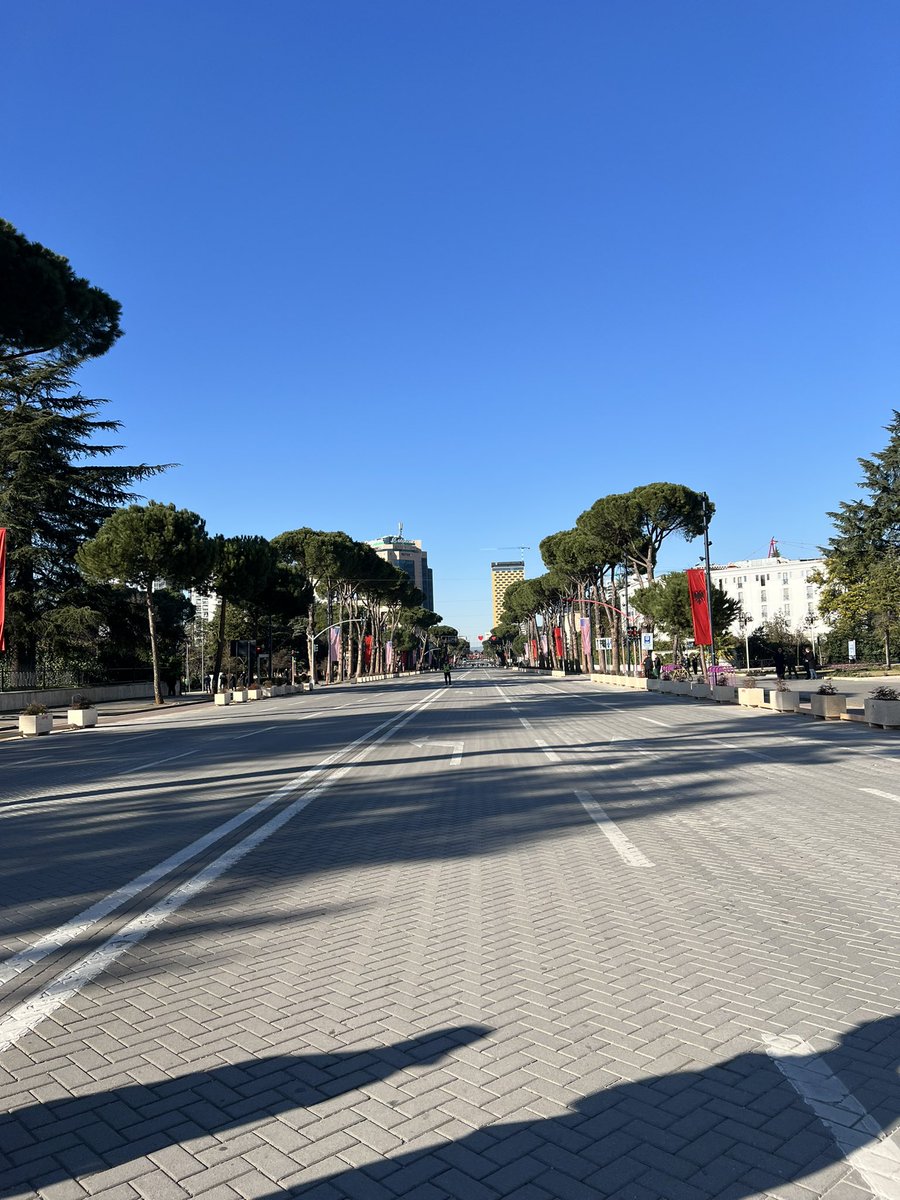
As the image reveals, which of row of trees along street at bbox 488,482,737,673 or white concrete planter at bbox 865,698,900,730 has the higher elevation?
row of trees along street at bbox 488,482,737,673

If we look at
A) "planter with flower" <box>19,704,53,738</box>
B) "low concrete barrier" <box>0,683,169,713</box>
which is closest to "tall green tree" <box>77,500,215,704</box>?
"low concrete barrier" <box>0,683,169,713</box>

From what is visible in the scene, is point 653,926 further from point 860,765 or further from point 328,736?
point 328,736

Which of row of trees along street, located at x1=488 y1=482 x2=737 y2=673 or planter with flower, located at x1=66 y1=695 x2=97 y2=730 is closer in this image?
planter with flower, located at x1=66 y1=695 x2=97 y2=730

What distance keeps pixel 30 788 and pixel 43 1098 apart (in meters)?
12.2

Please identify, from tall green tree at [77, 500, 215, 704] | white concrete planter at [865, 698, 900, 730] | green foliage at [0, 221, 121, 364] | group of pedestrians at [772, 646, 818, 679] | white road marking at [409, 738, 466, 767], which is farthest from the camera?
Answer: group of pedestrians at [772, 646, 818, 679]

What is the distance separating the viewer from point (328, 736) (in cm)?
2283

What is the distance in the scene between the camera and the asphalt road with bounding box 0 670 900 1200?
311cm

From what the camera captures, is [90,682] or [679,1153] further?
[90,682]

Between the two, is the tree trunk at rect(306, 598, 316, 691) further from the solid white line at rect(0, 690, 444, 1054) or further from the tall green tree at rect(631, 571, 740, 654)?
the solid white line at rect(0, 690, 444, 1054)

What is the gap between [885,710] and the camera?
21.7m

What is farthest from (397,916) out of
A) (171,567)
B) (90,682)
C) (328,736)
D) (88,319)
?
(90,682)

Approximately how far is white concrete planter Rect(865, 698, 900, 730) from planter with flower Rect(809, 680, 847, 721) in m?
3.13

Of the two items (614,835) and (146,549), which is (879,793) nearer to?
(614,835)

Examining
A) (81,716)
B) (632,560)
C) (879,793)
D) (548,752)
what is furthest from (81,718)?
(632,560)
